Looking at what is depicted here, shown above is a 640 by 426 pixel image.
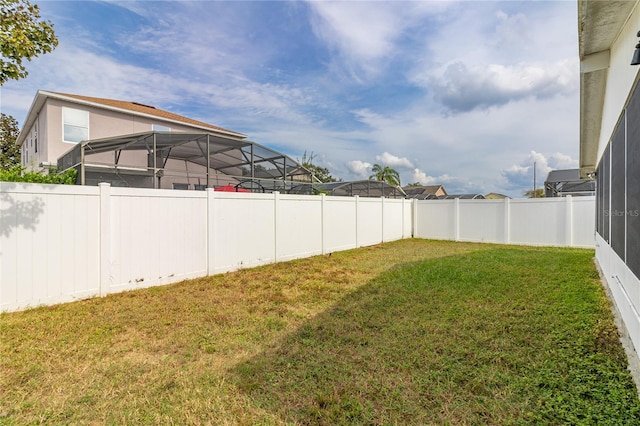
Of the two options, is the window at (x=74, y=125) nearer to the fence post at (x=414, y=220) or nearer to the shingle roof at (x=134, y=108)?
the shingle roof at (x=134, y=108)

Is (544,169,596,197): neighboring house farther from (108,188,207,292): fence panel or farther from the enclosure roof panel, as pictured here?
(108,188,207,292): fence panel

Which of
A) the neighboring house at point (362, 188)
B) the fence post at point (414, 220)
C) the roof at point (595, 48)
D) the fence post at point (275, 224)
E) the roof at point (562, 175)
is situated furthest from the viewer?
the roof at point (562, 175)

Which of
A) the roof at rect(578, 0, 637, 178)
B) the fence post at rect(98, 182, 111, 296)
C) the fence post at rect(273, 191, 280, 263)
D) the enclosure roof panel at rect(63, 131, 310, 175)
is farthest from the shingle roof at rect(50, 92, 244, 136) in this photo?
the roof at rect(578, 0, 637, 178)

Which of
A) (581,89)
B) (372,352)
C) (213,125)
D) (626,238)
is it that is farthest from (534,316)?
(213,125)

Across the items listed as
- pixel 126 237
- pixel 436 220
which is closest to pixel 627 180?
pixel 126 237

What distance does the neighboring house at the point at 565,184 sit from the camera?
56.9ft

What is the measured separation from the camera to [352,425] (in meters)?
2.02

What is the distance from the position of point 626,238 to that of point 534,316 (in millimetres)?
1326

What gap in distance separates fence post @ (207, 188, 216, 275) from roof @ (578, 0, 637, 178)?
6.17 meters

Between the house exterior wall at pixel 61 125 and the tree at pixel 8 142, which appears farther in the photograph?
the tree at pixel 8 142

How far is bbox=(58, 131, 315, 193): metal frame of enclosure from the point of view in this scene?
7638 millimetres

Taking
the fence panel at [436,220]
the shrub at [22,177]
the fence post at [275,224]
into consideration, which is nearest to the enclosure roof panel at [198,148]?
the shrub at [22,177]

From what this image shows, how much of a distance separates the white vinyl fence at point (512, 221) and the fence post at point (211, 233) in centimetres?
1039

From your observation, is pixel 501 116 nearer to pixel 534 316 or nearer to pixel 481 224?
pixel 481 224
